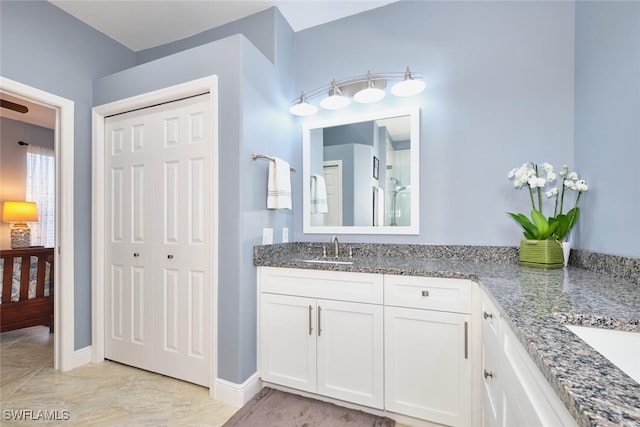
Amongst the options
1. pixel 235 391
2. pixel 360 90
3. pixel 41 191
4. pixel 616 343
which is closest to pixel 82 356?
pixel 235 391

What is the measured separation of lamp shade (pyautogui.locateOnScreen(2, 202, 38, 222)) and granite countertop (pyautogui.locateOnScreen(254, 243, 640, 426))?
12.9 feet

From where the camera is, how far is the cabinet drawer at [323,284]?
1646 millimetres

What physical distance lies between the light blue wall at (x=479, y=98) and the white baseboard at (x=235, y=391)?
1228 mm

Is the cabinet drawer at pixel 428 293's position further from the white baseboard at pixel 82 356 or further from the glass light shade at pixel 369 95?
the white baseboard at pixel 82 356

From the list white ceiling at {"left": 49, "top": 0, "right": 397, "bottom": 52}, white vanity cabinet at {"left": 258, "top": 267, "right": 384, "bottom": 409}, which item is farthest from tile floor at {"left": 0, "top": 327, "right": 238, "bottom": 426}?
white ceiling at {"left": 49, "top": 0, "right": 397, "bottom": 52}

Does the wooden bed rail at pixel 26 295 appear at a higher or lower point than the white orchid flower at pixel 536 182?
lower

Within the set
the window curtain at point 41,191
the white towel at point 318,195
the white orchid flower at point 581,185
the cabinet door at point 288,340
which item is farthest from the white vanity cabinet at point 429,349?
the window curtain at point 41,191

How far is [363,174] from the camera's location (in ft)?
7.32

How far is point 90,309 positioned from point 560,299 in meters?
2.92

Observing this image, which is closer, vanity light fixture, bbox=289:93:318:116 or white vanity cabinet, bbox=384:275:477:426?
white vanity cabinet, bbox=384:275:477:426

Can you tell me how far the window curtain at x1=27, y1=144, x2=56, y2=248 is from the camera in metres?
4.15

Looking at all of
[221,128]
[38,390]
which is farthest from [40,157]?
[221,128]

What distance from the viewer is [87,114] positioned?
232 cm

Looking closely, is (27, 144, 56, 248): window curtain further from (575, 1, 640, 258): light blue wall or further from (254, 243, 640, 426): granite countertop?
(575, 1, 640, 258): light blue wall
